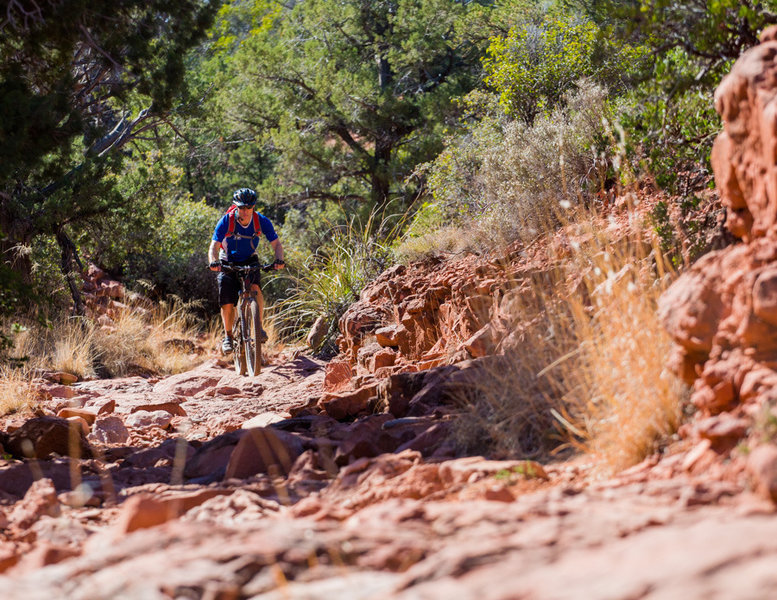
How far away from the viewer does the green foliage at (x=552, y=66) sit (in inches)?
450

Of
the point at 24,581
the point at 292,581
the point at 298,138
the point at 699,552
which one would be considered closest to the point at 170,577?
the point at 292,581

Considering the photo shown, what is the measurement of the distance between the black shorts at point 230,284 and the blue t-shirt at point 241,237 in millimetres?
150

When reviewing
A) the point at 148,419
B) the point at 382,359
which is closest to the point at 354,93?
the point at 382,359

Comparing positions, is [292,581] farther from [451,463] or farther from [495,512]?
[451,463]

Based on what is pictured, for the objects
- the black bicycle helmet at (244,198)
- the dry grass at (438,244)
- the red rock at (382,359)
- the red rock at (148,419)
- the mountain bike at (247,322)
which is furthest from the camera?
the mountain bike at (247,322)

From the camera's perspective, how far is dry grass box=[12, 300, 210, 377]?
37.8ft

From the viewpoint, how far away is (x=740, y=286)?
3.48m

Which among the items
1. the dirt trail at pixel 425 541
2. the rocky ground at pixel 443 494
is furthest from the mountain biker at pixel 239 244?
the dirt trail at pixel 425 541

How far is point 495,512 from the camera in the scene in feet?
9.45

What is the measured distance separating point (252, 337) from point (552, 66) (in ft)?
19.2

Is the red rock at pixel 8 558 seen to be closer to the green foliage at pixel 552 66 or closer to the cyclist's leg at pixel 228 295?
the cyclist's leg at pixel 228 295

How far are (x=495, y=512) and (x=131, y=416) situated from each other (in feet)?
18.5

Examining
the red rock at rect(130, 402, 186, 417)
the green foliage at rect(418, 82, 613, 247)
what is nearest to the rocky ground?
the red rock at rect(130, 402, 186, 417)

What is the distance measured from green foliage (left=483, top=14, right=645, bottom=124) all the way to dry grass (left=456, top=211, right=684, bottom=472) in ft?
20.9
